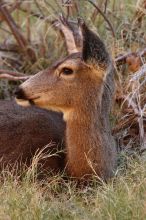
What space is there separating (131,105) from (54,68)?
1.31 metres

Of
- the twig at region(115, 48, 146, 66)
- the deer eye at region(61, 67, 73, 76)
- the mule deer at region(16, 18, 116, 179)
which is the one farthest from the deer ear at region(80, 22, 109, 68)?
the twig at region(115, 48, 146, 66)

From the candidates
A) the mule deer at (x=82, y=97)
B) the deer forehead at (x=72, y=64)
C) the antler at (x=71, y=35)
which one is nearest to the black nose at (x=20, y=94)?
the mule deer at (x=82, y=97)

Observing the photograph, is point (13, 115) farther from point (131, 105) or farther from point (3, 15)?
point (3, 15)

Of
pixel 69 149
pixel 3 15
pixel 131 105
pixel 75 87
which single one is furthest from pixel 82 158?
pixel 3 15

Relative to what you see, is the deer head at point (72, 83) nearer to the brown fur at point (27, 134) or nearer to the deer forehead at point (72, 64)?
the deer forehead at point (72, 64)

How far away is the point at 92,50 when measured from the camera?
19.6 feet

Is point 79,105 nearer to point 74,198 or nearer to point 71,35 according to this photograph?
point 74,198

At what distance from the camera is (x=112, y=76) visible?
618cm

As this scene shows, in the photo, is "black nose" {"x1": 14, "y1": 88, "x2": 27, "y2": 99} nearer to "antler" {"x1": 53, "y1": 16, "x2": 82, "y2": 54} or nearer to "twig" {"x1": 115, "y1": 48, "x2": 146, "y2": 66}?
"antler" {"x1": 53, "y1": 16, "x2": 82, "y2": 54}

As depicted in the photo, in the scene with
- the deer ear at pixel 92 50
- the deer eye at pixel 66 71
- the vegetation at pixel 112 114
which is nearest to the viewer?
→ the vegetation at pixel 112 114

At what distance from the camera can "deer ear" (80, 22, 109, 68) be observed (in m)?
5.93

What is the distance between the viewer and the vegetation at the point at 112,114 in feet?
17.1

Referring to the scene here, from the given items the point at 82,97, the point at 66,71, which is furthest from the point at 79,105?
the point at 66,71

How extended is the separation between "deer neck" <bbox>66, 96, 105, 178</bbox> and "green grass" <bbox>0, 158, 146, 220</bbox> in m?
0.14
